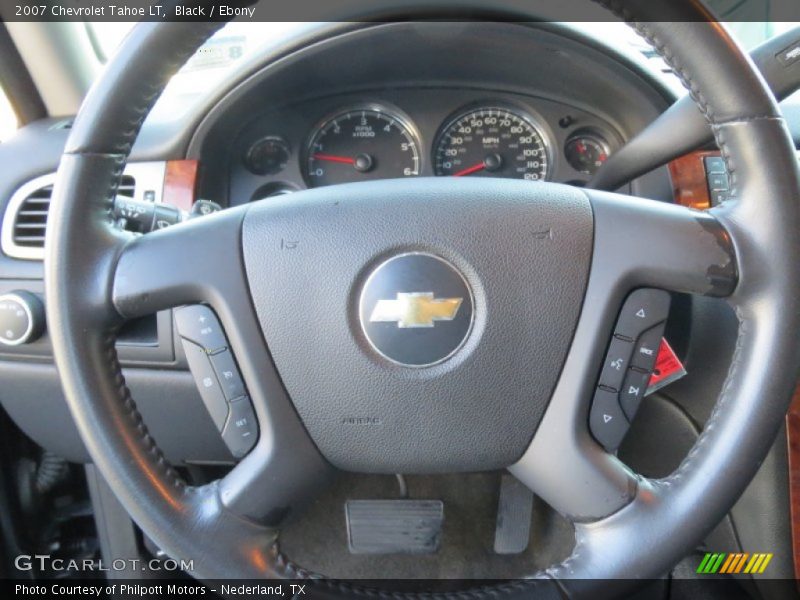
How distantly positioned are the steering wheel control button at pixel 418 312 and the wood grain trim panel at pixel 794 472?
2.18 feet

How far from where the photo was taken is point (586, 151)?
4.89ft

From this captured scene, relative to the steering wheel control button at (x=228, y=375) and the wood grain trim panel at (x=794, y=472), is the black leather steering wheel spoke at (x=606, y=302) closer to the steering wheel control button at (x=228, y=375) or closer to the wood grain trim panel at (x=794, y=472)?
the steering wheel control button at (x=228, y=375)

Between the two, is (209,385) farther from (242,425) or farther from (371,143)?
(371,143)

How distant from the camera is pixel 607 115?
56.7 inches

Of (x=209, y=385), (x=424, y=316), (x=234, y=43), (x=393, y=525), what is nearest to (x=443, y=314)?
(x=424, y=316)

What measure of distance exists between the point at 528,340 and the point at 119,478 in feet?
1.45

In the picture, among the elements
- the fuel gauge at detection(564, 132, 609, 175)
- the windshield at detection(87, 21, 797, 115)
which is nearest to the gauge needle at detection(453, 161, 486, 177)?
the fuel gauge at detection(564, 132, 609, 175)

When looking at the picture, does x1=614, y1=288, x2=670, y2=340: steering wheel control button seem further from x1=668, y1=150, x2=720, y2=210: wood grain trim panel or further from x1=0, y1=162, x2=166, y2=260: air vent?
x1=0, y1=162, x2=166, y2=260: air vent

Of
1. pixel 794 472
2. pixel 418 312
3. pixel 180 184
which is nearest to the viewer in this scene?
pixel 418 312

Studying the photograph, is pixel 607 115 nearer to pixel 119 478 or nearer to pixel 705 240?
pixel 705 240

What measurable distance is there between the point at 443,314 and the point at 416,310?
0.09ft

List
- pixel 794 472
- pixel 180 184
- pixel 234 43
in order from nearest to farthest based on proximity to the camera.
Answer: pixel 794 472 → pixel 180 184 → pixel 234 43

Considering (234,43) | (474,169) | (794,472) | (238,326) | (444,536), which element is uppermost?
(234,43)

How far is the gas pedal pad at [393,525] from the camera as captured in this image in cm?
133
